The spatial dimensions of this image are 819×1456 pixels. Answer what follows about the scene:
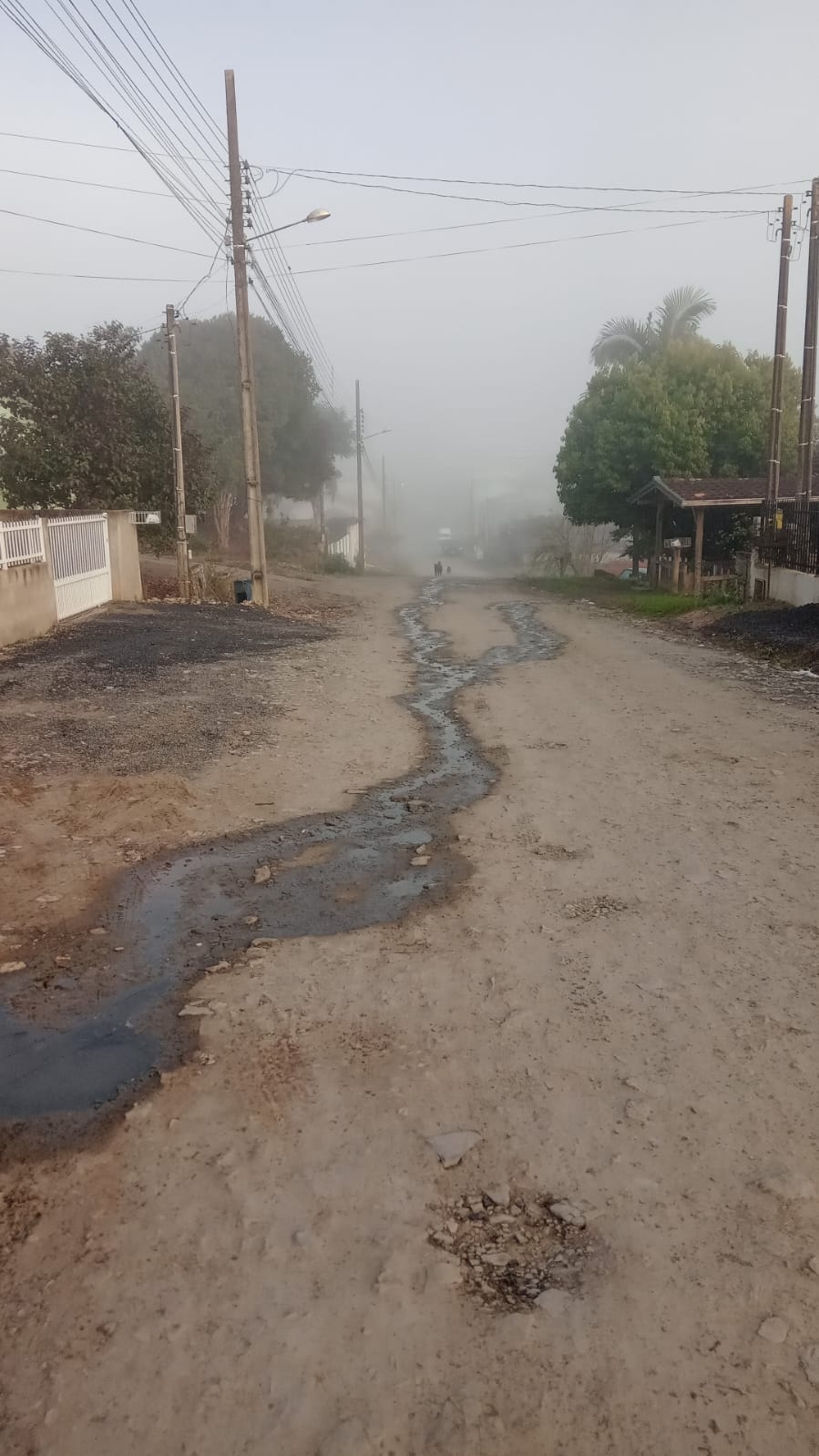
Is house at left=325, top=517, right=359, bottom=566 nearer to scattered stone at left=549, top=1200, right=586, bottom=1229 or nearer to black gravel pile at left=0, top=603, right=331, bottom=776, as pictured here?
black gravel pile at left=0, top=603, right=331, bottom=776

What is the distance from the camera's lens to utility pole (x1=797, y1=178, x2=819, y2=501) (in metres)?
18.7

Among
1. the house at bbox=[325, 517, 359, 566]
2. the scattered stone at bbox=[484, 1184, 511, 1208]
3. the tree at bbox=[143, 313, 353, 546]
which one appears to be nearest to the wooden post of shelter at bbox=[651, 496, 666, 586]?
the tree at bbox=[143, 313, 353, 546]

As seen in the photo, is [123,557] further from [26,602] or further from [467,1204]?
[467,1204]

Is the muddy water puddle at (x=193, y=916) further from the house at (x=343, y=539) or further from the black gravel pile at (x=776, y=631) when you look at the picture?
the house at (x=343, y=539)

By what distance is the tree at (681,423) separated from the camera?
2955 centimetres

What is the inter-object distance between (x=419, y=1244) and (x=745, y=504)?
2503cm

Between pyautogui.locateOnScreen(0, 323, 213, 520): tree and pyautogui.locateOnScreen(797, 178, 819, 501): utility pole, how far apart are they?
48.2 feet

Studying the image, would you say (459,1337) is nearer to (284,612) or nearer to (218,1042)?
(218,1042)

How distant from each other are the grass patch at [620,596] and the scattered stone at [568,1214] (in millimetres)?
19825

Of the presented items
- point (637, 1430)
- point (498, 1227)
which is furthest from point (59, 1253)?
point (637, 1430)

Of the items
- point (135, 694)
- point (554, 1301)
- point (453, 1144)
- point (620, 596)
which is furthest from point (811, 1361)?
point (620, 596)

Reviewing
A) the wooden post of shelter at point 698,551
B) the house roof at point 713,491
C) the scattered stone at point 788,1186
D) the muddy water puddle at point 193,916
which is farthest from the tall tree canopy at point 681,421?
the scattered stone at point 788,1186

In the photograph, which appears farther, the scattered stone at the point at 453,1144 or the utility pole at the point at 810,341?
the utility pole at the point at 810,341

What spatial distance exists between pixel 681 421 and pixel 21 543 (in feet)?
69.7
